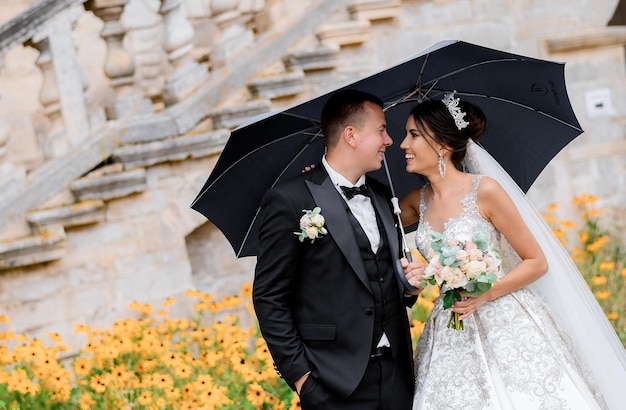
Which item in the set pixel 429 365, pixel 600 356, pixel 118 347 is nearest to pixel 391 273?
pixel 429 365

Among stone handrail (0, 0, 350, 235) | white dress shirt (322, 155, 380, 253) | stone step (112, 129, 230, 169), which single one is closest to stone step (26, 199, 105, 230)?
stone handrail (0, 0, 350, 235)

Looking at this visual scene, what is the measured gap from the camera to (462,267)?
380 centimetres

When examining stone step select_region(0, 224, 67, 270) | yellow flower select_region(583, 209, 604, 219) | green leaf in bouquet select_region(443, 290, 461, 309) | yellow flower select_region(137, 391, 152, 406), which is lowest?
yellow flower select_region(137, 391, 152, 406)

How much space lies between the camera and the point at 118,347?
5.73 m

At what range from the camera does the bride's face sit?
13.9 feet

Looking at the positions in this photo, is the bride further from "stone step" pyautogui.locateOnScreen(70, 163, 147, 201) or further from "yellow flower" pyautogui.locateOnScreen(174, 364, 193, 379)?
"stone step" pyautogui.locateOnScreen(70, 163, 147, 201)

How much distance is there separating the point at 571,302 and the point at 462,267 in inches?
31.5

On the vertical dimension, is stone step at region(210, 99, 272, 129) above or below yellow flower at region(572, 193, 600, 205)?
above

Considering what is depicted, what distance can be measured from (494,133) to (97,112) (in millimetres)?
3640

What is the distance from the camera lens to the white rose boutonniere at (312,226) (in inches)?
150

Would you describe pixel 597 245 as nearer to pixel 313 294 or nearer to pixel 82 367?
pixel 82 367

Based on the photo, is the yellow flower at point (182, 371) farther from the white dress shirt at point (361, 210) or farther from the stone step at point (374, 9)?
the stone step at point (374, 9)

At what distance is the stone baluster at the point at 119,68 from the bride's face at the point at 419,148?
3289 mm

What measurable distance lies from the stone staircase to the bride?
297 centimetres
